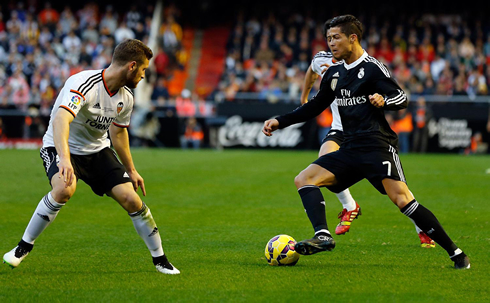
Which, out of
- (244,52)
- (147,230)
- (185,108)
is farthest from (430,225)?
(244,52)

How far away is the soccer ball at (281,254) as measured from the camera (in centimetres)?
555

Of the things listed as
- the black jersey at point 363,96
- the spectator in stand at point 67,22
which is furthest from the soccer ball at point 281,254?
the spectator in stand at point 67,22

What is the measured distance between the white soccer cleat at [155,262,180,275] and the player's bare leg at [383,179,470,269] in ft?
6.32

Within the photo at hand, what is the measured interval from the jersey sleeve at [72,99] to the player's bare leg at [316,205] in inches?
79.8

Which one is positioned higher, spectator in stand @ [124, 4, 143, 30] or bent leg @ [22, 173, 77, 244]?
spectator in stand @ [124, 4, 143, 30]

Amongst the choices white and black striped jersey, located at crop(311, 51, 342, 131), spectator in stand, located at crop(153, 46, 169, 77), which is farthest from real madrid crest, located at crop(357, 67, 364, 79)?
spectator in stand, located at crop(153, 46, 169, 77)

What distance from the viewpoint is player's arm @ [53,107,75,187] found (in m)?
4.64

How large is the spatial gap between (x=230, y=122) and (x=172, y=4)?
12.6 m

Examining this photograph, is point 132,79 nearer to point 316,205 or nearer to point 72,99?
point 72,99

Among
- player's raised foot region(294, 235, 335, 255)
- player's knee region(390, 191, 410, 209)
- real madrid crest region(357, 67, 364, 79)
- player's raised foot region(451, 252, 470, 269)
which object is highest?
real madrid crest region(357, 67, 364, 79)

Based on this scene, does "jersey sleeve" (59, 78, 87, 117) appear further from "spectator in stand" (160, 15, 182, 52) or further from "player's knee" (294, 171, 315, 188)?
"spectator in stand" (160, 15, 182, 52)

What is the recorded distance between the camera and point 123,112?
5.59 m

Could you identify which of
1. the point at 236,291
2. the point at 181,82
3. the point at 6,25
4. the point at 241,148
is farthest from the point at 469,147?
the point at 6,25

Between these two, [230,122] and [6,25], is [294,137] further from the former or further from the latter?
[6,25]
